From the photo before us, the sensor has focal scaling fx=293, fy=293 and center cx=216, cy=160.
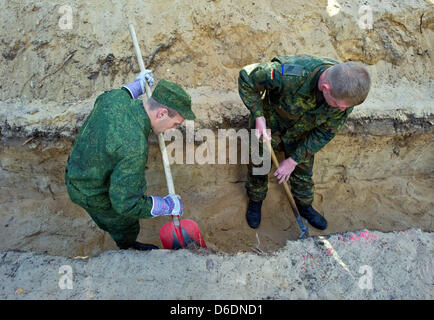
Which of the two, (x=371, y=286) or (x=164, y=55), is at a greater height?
(x=164, y=55)

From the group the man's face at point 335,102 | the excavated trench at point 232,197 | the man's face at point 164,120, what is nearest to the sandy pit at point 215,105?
the excavated trench at point 232,197

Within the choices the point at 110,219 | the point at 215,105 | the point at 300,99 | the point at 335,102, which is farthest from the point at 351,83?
the point at 110,219

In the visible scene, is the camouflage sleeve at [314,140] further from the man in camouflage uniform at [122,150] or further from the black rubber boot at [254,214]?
the man in camouflage uniform at [122,150]

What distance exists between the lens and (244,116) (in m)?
3.12

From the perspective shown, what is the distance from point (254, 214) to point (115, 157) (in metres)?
1.91

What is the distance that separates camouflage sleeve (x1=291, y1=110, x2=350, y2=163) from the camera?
2538 mm

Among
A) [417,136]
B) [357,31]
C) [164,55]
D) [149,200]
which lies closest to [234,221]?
[149,200]

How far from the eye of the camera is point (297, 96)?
97.7 inches

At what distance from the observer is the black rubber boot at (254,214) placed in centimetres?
335

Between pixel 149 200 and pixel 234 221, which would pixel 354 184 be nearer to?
pixel 234 221

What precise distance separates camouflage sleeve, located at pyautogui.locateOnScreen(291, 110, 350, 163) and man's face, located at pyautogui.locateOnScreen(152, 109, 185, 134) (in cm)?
115

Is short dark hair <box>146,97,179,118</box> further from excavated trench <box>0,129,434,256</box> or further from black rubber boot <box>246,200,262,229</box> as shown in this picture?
black rubber boot <box>246,200,262,229</box>

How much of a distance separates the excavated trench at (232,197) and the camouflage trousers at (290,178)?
1.19 ft

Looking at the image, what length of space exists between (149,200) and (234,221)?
61.6 inches
